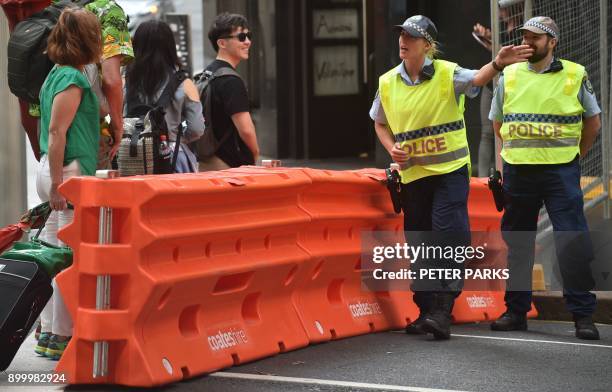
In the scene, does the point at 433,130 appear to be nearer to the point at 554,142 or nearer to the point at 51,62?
the point at 554,142

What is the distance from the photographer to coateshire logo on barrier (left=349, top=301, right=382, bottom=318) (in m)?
8.77

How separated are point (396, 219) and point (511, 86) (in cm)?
114

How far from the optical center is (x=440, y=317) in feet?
27.8

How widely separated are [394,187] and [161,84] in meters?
1.60

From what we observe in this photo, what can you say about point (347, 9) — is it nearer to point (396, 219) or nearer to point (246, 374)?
point (396, 219)

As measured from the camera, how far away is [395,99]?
28.4ft

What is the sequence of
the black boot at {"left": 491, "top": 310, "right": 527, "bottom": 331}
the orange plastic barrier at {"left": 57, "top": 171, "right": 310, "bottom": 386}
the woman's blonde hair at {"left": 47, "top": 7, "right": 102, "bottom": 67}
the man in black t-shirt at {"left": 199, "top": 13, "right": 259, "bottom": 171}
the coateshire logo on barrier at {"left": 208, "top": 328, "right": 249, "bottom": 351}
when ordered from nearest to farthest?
the orange plastic barrier at {"left": 57, "top": 171, "right": 310, "bottom": 386} → the coateshire logo on barrier at {"left": 208, "top": 328, "right": 249, "bottom": 351} → the woman's blonde hair at {"left": 47, "top": 7, "right": 102, "bottom": 67} → the black boot at {"left": 491, "top": 310, "right": 527, "bottom": 331} → the man in black t-shirt at {"left": 199, "top": 13, "right": 259, "bottom": 171}

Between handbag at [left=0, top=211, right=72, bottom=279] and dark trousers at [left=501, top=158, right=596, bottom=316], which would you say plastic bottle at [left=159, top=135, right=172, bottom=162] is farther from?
dark trousers at [left=501, top=158, right=596, bottom=316]

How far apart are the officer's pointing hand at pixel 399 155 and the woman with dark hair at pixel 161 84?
1232 mm

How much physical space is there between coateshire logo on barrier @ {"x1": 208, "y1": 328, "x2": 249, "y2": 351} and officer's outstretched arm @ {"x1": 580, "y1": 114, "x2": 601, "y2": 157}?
265 centimetres

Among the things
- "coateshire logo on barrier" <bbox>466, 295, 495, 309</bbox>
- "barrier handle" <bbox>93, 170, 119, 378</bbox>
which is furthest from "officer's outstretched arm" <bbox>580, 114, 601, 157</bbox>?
"barrier handle" <bbox>93, 170, 119, 378</bbox>

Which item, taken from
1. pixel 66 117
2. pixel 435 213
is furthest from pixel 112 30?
pixel 435 213

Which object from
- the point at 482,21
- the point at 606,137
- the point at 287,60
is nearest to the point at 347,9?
the point at 287,60

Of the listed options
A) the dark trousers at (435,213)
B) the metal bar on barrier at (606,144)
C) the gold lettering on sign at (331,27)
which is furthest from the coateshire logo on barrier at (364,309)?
the gold lettering on sign at (331,27)
